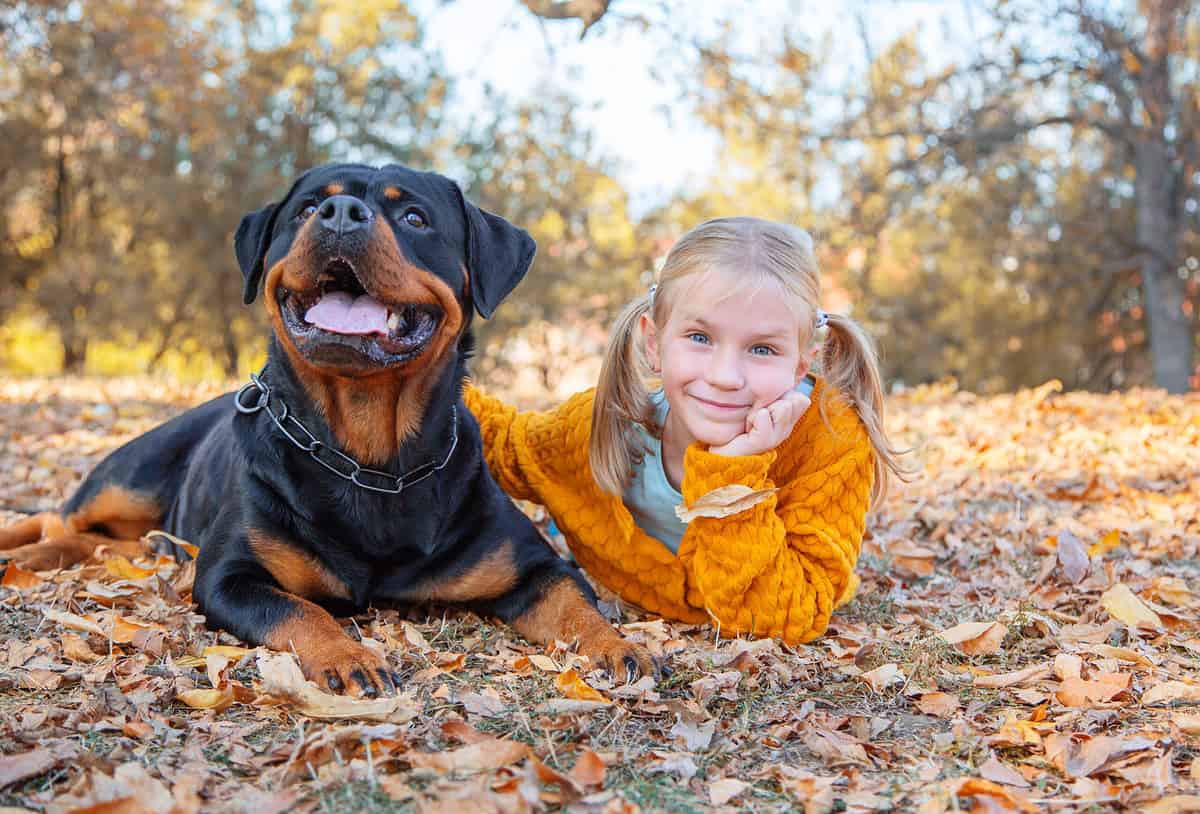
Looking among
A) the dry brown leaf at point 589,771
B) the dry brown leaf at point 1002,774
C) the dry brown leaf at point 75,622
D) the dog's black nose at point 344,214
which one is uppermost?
the dog's black nose at point 344,214

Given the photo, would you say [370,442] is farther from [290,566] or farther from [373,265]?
[373,265]

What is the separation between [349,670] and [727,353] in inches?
56.9

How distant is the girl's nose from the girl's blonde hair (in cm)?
24

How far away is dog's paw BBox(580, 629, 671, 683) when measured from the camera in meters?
2.72

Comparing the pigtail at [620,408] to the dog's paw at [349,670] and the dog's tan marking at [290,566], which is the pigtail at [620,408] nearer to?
the dog's tan marking at [290,566]

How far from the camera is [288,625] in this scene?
9.14 feet

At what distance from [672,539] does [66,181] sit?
15950mm

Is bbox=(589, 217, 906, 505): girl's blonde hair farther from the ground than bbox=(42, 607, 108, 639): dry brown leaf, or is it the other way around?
bbox=(589, 217, 906, 505): girl's blonde hair

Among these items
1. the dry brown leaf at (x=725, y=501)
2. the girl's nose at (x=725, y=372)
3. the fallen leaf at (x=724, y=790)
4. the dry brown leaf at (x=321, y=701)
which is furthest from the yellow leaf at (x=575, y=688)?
the girl's nose at (x=725, y=372)

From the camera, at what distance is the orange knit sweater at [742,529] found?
125 inches

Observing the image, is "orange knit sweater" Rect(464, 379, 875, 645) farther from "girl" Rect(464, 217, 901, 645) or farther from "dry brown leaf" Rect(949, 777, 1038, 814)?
"dry brown leaf" Rect(949, 777, 1038, 814)

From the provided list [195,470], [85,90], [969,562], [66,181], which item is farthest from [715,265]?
[66,181]

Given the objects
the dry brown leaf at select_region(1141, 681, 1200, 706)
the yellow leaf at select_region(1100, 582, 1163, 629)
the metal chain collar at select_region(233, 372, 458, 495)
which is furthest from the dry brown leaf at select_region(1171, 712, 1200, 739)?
the metal chain collar at select_region(233, 372, 458, 495)

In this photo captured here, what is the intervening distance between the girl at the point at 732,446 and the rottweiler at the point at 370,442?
364mm
